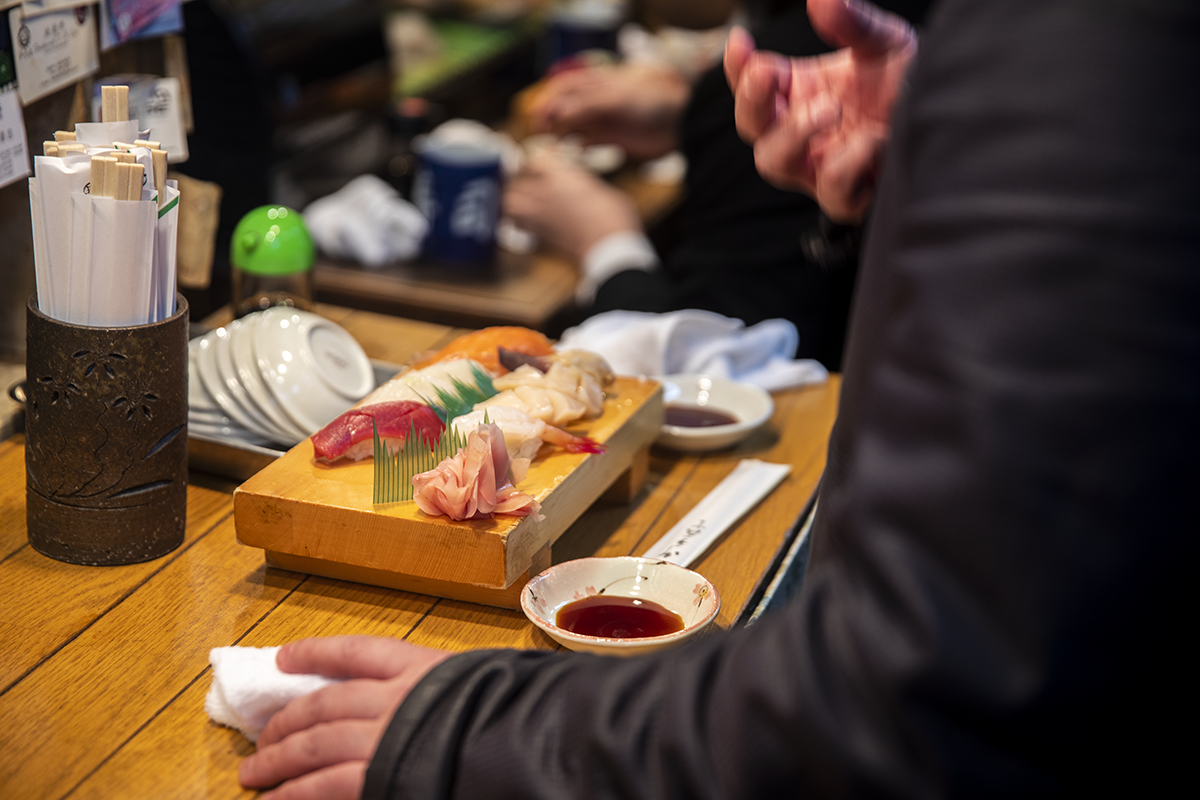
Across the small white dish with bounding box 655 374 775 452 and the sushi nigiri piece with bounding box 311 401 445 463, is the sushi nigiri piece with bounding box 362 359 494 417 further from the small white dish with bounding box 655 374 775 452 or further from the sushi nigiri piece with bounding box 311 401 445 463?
the small white dish with bounding box 655 374 775 452

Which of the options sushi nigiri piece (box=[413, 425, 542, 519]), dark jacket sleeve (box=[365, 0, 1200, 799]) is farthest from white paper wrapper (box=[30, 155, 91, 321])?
dark jacket sleeve (box=[365, 0, 1200, 799])

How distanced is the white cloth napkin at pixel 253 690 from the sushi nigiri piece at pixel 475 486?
219 mm

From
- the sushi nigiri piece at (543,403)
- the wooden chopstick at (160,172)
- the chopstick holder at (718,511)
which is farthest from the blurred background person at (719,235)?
the wooden chopstick at (160,172)

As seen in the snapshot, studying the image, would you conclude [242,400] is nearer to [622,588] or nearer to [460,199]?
[622,588]

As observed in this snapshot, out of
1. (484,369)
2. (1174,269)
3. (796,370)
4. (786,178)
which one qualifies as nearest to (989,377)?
(1174,269)

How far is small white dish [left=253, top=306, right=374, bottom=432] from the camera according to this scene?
1.38 metres

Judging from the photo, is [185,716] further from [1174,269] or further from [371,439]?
[1174,269]

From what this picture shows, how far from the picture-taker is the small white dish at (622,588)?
1096 millimetres

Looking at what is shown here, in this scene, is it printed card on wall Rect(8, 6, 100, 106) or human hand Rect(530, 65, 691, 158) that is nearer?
printed card on wall Rect(8, 6, 100, 106)

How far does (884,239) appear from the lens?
755 millimetres

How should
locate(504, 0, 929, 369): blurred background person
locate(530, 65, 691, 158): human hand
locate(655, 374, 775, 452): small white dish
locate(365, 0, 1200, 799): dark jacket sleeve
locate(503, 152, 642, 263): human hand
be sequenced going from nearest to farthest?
locate(365, 0, 1200, 799): dark jacket sleeve < locate(655, 374, 775, 452): small white dish < locate(504, 0, 929, 369): blurred background person < locate(503, 152, 642, 263): human hand < locate(530, 65, 691, 158): human hand

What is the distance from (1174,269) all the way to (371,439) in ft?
2.75

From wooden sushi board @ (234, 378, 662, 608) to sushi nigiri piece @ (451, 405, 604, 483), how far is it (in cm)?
2

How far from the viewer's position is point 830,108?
1227 millimetres
